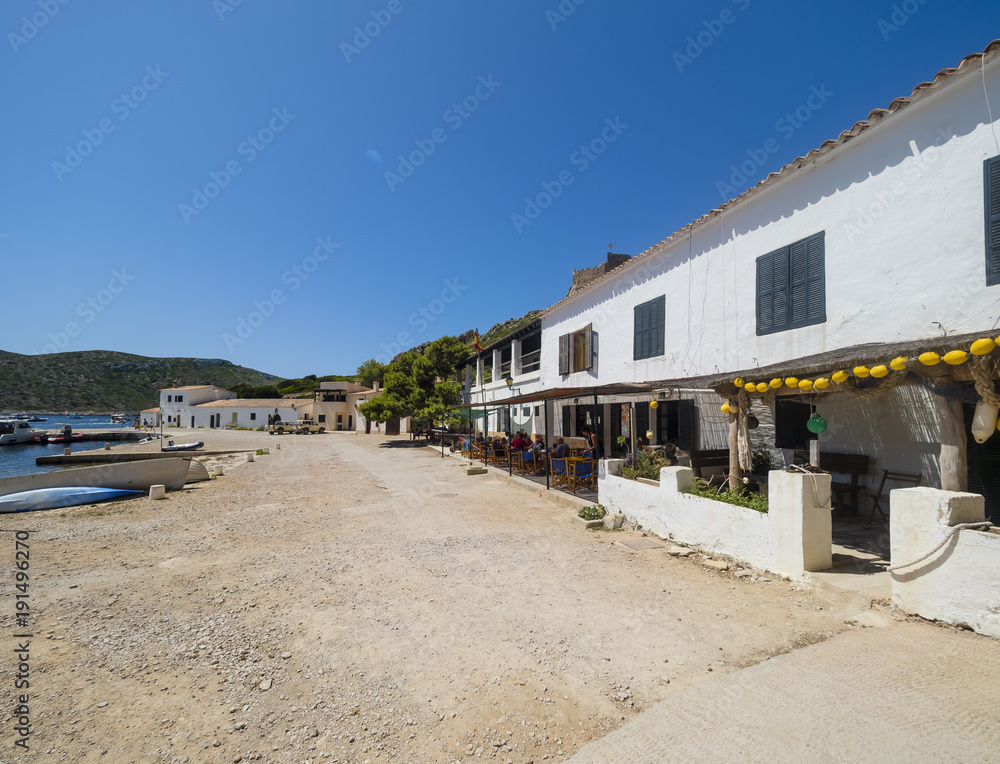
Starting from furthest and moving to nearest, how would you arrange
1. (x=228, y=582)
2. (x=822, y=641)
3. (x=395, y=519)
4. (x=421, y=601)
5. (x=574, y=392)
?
(x=574, y=392) < (x=395, y=519) < (x=228, y=582) < (x=421, y=601) < (x=822, y=641)

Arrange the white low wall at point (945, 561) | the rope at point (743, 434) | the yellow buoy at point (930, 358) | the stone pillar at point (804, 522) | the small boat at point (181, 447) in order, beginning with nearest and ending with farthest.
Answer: the white low wall at point (945, 561)
the yellow buoy at point (930, 358)
the stone pillar at point (804, 522)
the rope at point (743, 434)
the small boat at point (181, 447)

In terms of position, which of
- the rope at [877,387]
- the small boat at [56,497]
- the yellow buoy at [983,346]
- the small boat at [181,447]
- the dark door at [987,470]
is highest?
the yellow buoy at [983,346]

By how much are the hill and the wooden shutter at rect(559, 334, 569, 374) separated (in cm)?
10339

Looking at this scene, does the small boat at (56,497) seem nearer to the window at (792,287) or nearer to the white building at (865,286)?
the white building at (865,286)

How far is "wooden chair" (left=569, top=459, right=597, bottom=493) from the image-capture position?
38.0ft

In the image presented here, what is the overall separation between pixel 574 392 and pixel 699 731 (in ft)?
27.2

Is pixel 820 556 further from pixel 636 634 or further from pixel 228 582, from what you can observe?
pixel 228 582

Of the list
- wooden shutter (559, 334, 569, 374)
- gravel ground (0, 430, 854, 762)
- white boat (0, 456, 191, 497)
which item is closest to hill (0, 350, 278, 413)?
white boat (0, 456, 191, 497)

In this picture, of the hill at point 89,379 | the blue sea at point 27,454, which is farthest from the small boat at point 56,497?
the hill at point 89,379

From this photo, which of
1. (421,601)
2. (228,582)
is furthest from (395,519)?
(421,601)

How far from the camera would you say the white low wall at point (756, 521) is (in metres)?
5.39

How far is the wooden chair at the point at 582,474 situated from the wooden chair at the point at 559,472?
0.16 metres

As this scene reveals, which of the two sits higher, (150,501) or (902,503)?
(902,503)

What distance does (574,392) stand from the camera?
35.9 feet
